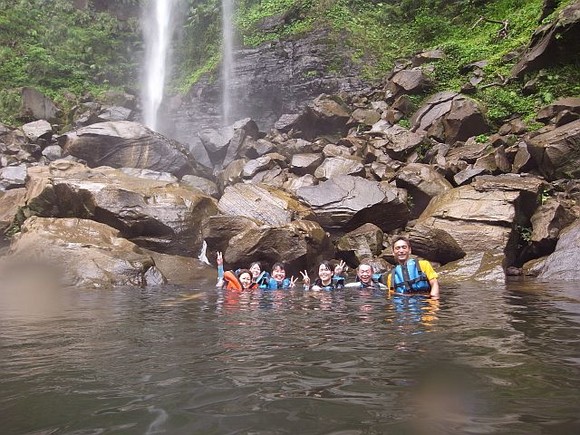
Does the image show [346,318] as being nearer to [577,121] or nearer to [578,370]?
[578,370]

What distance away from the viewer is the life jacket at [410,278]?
25.2ft

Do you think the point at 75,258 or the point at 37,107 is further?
the point at 37,107

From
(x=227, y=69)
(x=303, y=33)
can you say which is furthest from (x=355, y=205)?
(x=227, y=69)

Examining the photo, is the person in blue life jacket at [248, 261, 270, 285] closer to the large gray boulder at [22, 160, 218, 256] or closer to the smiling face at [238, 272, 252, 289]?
the smiling face at [238, 272, 252, 289]

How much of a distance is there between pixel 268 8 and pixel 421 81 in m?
→ 13.7

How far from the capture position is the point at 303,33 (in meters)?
27.3

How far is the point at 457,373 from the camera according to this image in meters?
3.14

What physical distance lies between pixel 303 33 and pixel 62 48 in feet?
58.3

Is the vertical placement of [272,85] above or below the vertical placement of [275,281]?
above

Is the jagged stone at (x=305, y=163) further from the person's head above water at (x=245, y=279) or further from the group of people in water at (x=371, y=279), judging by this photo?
the person's head above water at (x=245, y=279)

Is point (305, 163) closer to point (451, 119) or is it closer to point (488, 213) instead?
point (451, 119)

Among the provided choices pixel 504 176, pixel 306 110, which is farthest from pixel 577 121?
pixel 306 110

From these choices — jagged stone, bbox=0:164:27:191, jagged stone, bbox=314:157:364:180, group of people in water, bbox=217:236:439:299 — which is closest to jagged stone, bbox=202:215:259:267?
group of people in water, bbox=217:236:439:299

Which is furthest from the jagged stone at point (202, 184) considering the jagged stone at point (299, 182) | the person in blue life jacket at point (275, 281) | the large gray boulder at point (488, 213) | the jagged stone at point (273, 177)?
the large gray boulder at point (488, 213)
